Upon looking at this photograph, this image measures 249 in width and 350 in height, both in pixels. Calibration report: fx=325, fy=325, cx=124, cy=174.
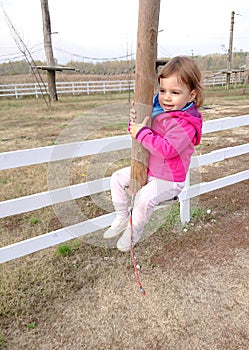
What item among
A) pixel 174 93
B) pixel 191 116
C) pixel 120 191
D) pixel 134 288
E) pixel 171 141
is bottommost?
pixel 134 288

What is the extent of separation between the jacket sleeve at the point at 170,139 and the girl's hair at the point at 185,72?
192mm

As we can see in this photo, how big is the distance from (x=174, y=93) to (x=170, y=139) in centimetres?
24

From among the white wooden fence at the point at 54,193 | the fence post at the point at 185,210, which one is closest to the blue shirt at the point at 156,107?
the white wooden fence at the point at 54,193

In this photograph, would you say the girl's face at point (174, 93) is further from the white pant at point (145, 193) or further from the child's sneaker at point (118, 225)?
the child's sneaker at point (118, 225)

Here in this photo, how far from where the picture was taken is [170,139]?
1642mm

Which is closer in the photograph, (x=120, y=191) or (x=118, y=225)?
(x=120, y=191)

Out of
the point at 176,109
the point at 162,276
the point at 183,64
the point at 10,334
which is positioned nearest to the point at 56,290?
the point at 10,334

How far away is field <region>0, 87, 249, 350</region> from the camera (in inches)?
95.1

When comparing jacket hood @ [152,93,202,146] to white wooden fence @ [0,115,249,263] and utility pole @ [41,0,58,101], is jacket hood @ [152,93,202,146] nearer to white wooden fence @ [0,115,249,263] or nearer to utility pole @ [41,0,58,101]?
white wooden fence @ [0,115,249,263]

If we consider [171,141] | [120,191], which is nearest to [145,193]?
[120,191]

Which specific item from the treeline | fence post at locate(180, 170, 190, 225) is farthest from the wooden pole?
the treeline

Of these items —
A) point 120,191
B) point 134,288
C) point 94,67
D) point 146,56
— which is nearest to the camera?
point 146,56

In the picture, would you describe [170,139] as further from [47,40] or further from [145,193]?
[47,40]

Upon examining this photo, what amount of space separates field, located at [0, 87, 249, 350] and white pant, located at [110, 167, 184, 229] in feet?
2.02
